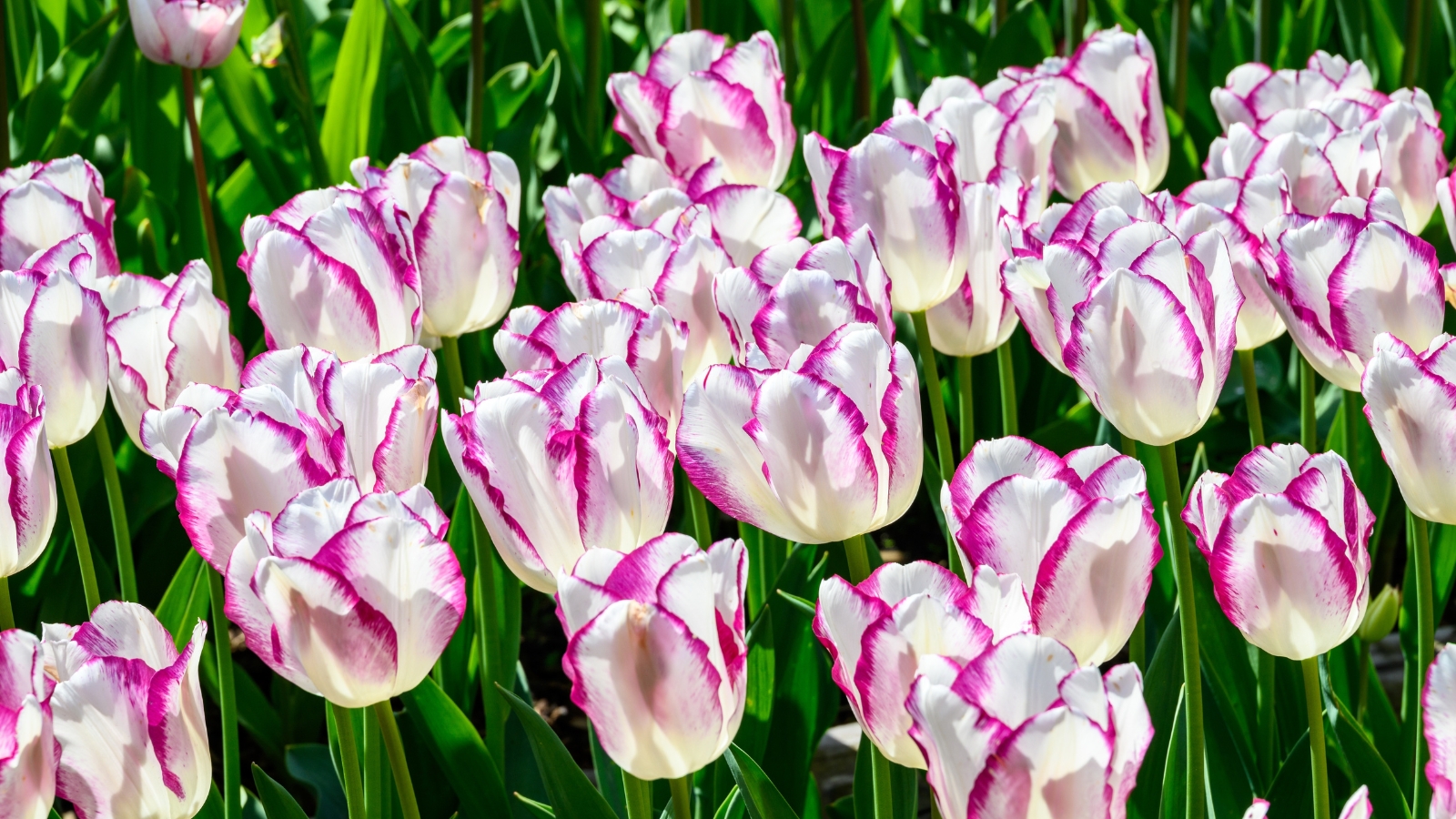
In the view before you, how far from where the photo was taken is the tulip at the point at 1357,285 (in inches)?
33.0

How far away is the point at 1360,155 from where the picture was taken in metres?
1.15

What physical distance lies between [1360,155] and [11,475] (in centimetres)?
97

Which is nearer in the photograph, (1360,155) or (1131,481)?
(1131,481)

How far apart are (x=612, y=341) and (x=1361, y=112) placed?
0.75m

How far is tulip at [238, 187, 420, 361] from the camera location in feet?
3.13

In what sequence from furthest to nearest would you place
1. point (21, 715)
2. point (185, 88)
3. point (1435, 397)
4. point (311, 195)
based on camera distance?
1. point (185, 88)
2. point (311, 195)
3. point (1435, 397)
4. point (21, 715)

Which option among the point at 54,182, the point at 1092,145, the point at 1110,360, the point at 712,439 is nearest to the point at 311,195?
the point at 54,182

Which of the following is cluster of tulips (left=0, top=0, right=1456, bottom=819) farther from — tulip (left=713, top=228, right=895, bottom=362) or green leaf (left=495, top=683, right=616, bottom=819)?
green leaf (left=495, top=683, right=616, bottom=819)

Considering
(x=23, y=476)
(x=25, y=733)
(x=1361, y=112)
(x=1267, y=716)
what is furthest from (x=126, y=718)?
(x=1361, y=112)

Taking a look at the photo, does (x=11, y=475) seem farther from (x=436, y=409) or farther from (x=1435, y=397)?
(x=1435, y=397)

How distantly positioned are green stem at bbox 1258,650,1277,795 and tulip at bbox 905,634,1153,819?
581mm

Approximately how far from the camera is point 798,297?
2.71ft

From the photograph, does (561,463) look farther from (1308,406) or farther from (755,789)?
(1308,406)

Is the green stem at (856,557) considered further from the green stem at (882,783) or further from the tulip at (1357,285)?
the tulip at (1357,285)
